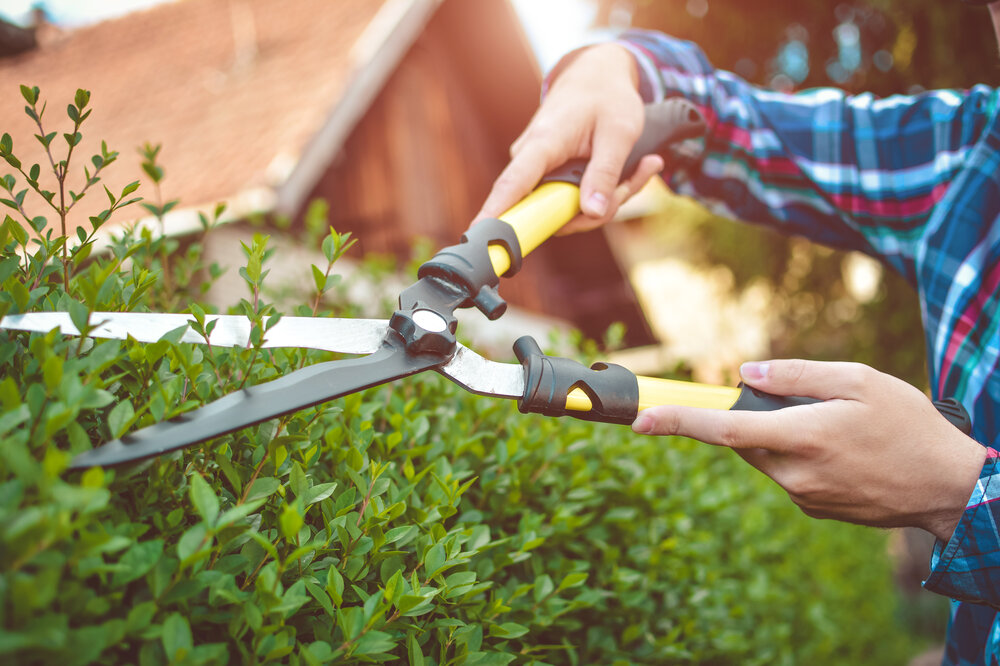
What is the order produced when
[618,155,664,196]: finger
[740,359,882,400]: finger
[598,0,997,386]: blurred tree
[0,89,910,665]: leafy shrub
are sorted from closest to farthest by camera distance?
[0,89,910,665]: leafy shrub → [740,359,882,400]: finger → [618,155,664,196]: finger → [598,0,997,386]: blurred tree

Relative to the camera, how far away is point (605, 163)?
5.32 feet

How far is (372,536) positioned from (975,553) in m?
1.18

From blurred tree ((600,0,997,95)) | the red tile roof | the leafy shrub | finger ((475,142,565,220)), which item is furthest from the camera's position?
blurred tree ((600,0,997,95))

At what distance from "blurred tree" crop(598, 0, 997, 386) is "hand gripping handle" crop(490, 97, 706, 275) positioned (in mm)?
6138

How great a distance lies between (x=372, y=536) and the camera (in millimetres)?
963

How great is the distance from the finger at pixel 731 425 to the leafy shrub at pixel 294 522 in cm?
35

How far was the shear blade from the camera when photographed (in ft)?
2.81

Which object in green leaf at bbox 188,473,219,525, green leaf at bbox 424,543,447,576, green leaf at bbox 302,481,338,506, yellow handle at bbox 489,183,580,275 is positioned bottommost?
green leaf at bbox 424,543,447,576

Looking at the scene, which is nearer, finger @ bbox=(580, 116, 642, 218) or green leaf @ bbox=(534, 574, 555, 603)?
Answer: green leaf @ bbox=(534, 574, 555, 603)

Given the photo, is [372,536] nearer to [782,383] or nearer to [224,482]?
[224,482]

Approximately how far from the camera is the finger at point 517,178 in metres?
1.58

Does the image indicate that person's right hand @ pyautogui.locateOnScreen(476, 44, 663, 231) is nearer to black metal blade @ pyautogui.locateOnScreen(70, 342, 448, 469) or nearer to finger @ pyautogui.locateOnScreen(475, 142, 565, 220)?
finger @ pyautogui.locateOnScreen(475, 142, 565, 220)

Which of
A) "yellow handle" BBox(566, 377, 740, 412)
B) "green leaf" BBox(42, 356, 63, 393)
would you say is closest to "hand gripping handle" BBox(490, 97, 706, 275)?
"yellow handle" BBox(566, 377, 740, 412)

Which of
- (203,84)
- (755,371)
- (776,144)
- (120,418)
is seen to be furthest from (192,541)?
(203,84)
